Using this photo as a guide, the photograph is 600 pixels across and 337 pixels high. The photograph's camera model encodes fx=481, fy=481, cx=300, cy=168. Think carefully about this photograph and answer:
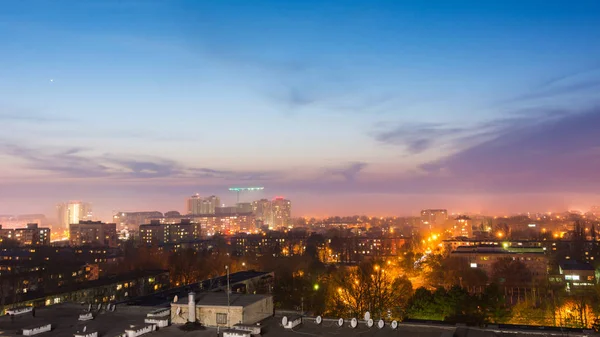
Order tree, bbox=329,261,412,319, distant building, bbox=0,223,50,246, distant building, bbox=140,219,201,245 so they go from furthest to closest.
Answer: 1. distant building, bbox=140,219,201,245
2. distant building, bbox=0,223,50,246
3. tree, bbox=329,261,412,319

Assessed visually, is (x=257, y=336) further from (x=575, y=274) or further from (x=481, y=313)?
(x=575, y=274)

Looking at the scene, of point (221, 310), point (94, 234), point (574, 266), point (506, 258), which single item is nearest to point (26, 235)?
point (94, 234)

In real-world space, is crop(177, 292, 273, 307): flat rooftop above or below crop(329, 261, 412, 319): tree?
above

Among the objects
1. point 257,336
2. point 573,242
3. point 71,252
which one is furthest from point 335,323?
point 573,242

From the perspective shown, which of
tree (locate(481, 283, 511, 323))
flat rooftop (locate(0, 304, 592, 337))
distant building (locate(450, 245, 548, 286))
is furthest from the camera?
distant building (locate(450, 245, 548, 286))

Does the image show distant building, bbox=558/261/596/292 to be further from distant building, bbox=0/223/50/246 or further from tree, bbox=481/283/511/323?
distant building, bbox=0/223/50/246

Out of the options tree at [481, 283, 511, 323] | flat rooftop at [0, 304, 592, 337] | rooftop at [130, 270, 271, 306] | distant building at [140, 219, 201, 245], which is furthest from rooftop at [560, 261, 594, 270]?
distant building at [140, 219, 201, 245]

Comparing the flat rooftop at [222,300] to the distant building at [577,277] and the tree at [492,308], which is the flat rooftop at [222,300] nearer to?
the tree at [492,308]

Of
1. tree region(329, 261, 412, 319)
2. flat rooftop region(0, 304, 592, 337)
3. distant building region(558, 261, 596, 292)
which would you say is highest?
flat rooftop region(0, 304, 592, 337)

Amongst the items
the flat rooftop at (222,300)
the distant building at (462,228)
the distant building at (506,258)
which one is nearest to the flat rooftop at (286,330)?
the flat rooftop at (222,300)

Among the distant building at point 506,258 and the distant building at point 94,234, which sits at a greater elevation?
the distant building at point 94,234
